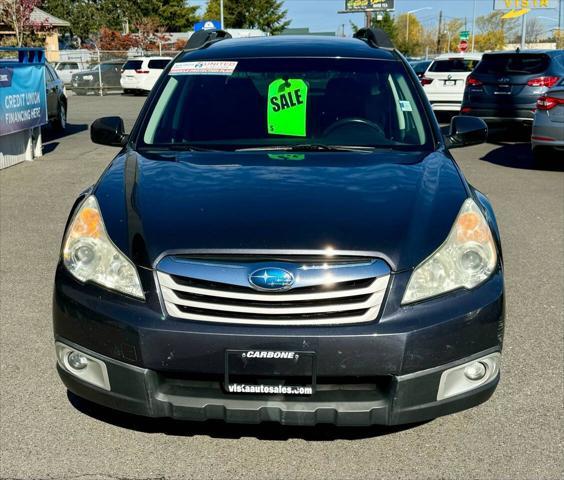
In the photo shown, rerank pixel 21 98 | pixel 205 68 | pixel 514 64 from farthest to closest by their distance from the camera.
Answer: pixel 514 64 < pixel 21 98 < pixel 205 68

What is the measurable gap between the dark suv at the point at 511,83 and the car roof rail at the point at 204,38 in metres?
10.0

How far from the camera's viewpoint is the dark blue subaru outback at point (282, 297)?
111 inches

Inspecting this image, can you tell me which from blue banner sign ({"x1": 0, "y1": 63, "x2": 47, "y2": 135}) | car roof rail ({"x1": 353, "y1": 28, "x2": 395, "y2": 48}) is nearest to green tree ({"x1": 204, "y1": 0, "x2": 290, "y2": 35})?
blue banner sign ({"x1": 0, "y1": 63, "x2": 47, "y2": 135})

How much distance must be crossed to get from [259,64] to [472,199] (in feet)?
5.61

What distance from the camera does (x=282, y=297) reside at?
2818 mm

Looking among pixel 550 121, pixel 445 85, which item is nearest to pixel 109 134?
pixel 550 121

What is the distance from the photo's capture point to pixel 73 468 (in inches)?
125

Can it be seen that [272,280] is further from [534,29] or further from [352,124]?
[534,29]

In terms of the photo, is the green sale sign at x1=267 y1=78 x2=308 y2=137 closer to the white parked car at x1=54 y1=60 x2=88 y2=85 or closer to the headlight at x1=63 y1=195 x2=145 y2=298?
the headlight at x1=63 y1=195 x2=145 y2=298

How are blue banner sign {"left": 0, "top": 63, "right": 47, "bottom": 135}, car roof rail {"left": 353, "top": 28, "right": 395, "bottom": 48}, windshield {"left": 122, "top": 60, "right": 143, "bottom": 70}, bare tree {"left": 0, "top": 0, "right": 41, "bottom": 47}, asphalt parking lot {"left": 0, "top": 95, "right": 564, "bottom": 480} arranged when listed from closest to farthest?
asphalt parking lot {"left": 0, "top": 95, "right": 564, "bottom": 480} < car roof rail {"left": 353, "top": 28, "right": 395, "bottom": 48} < blue banner sign {"left": 0, "top": 63, "right": 47, "bottom": 135} < bare tree {"left": 0, "top": 0, "right": 41, "bottom": 47} < windshield {"left": 122, "top": 60, "right": 143, "bottom": 70}

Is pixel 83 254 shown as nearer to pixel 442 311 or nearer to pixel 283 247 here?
pixel 283 247

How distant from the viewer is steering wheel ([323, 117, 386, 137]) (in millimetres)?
4258

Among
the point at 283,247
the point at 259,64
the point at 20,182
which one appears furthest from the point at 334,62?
the point at 20,182

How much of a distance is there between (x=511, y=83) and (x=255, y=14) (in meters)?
61.0
